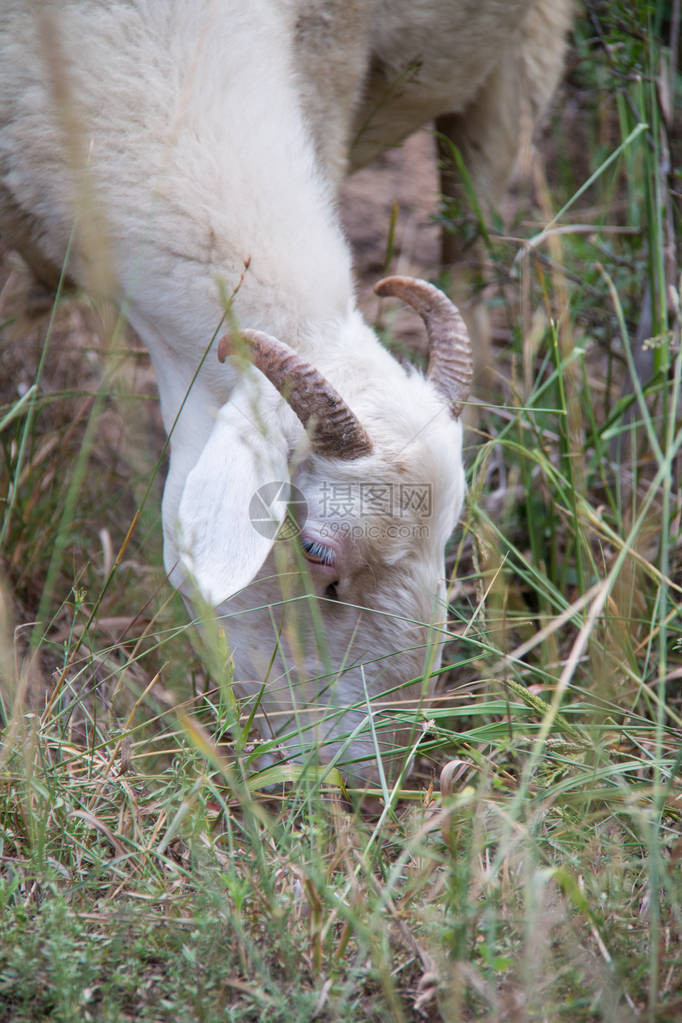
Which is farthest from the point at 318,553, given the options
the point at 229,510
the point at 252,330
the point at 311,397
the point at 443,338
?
the point at 443,338

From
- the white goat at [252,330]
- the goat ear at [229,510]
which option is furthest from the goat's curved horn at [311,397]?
the goat ear at [229,510]

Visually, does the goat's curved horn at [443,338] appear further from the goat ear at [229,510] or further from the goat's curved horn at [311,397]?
the goat ear at [229,510]

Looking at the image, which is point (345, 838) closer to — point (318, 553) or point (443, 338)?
point (318, 553)

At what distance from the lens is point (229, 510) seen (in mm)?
2201

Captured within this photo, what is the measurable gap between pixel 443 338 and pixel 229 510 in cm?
84

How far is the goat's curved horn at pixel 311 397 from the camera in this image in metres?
2.13

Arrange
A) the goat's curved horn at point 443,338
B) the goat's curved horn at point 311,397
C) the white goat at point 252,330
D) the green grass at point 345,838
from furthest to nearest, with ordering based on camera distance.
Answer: the goat's curved horn at point 443,338, the white goat at point 252,330, the goat's curved horn at point 311,397, the green grass at point 345,838

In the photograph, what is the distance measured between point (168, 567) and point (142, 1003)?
1.28 metres

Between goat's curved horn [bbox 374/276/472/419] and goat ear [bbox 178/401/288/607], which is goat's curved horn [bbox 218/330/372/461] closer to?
goat ear [bbox 178/401/288/607]

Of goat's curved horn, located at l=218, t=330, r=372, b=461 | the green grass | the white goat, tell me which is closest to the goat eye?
the white goat

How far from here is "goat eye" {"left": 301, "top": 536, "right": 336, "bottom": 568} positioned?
7.52ft

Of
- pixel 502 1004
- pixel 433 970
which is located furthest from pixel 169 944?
pixel 502 1004

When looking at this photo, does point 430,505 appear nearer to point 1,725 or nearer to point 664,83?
point 1,725

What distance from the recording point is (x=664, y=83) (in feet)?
10.5
